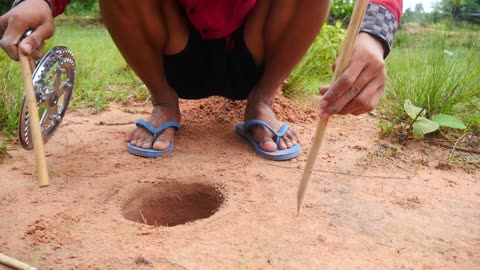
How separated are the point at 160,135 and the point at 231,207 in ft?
2.05

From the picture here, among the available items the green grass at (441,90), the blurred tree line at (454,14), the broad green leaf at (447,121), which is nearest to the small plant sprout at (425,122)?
the broad green leaf at (447,121)

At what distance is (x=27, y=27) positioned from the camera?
4.64 feet

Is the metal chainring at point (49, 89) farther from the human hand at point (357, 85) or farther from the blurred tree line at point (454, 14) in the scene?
the blurred tree line at point (454, 14)

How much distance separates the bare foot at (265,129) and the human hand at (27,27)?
920 mm

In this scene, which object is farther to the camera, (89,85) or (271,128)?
(89,85)

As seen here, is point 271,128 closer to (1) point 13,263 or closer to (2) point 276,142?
(2) point 276,142

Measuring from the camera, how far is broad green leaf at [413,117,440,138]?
6.86ft

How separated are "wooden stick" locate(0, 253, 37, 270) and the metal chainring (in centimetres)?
43

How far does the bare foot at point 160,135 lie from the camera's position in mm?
1940

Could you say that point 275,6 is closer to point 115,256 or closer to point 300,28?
point 300,28

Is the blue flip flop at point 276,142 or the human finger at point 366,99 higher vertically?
the human finger at point 366,99

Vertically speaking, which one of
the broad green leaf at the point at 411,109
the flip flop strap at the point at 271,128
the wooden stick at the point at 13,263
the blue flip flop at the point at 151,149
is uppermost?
the wooden stick at the point at 13,263

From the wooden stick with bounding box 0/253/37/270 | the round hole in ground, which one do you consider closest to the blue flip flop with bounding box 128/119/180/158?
the round hole in ground

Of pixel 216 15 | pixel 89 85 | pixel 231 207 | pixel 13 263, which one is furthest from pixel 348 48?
pixel 89 85
